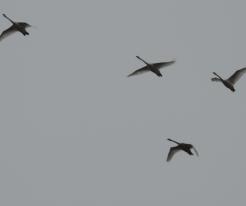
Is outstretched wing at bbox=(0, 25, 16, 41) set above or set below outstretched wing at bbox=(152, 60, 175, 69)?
below

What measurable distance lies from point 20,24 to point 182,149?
15168 mm

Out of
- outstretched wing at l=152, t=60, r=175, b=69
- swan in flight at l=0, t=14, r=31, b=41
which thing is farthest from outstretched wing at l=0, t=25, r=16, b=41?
outstretched wing at l=152, t=60, r=175, b=69

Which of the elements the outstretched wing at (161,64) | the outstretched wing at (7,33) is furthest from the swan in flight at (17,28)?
the outstretched wing at (161,64)

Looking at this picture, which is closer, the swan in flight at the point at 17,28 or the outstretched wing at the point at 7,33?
the swan in flight at the point at 17,28

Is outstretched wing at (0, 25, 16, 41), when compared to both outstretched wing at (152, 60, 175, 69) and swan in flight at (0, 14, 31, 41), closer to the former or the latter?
swan in flight at (0, 14, 31, 41)

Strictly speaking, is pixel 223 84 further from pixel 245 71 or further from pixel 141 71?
pixel 141 71

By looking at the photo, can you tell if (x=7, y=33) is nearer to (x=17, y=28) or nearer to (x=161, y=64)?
(x=17, y=28)

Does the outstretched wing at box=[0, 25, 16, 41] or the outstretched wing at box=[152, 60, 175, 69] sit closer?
the outstretched wing at box=[152, 60, 175, 69]

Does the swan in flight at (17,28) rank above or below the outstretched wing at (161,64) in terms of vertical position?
below

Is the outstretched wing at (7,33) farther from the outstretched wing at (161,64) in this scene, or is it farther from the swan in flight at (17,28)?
the outstretched wing at (161,64)

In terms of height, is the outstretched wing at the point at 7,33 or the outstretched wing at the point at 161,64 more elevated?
the outstretched wing at the point at 161,64

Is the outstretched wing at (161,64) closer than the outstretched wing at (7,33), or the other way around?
the outstretched wing at (161,64)

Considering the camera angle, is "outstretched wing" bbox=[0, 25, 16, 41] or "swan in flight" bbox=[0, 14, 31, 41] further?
"outstretched wing" bbox=[0, 25, 16, 41]

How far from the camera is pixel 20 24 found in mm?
57812
